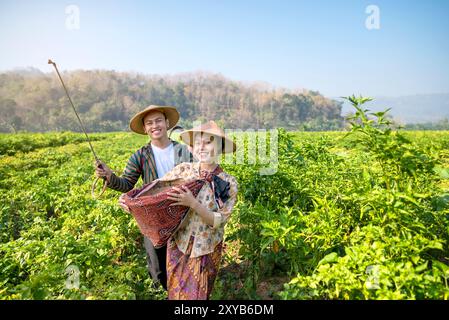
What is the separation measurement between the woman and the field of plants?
1.03 ft

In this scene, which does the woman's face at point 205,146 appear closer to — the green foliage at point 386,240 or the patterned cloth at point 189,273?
the patterned cloth at point 189,273

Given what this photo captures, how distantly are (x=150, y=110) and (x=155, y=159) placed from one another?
41cm

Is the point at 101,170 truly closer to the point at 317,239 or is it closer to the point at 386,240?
the point at 317,239

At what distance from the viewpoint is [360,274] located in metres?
1.87

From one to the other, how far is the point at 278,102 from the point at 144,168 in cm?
7241

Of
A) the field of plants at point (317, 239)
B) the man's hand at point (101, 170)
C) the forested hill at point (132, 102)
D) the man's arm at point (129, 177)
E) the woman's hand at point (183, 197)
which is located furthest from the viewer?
the forested hill at point (132, 102)

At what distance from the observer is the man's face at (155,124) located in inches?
118

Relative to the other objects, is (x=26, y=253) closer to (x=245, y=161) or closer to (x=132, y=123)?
(x=132, y=123)

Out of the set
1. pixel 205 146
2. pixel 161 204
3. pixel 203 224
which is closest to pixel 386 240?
pixel 203 224

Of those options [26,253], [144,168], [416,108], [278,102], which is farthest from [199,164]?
[416,108]

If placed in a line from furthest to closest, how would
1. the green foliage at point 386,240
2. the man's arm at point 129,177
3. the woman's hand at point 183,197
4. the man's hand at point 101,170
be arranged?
the man's arm at point 129,177 < the man's hand at point 101,170 < the woman's hand at point 183,197 < the green foliage at point 386,240

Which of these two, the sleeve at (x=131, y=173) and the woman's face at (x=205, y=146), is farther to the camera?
Result: the sleeve at (x=131, y=173)

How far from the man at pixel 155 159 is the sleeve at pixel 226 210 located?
71cm

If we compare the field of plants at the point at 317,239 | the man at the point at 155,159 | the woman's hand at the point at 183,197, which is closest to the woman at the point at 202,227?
the woman's hand at the point at 183,197
